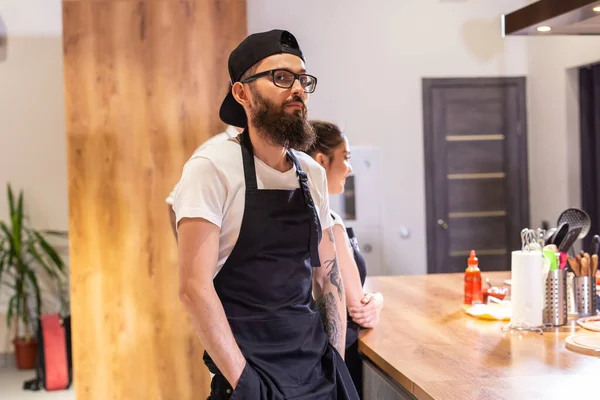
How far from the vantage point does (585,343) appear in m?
2.03

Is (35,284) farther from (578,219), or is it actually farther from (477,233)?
(578,219)

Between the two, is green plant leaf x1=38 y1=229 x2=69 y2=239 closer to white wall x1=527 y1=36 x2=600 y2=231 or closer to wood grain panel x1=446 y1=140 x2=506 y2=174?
wood grain panel x1=446 y1=140 x2=506 y2=174

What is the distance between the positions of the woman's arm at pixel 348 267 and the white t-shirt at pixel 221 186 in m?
0.47

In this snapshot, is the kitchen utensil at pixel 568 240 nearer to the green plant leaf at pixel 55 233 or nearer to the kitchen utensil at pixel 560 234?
the kitchen utensil at pixel 560 234

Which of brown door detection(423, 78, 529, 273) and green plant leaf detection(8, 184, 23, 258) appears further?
brown door detection(423, 78, 529, 273)

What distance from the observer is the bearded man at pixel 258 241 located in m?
1.65

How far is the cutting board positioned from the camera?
6.46ft

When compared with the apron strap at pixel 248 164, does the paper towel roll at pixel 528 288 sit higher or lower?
lower

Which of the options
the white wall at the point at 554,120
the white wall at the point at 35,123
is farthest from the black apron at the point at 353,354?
the white wall at the point at 35,123

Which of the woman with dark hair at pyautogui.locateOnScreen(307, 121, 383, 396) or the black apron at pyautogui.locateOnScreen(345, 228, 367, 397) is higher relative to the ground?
the woman with dark hair at pyautogui.locateOnScreen(307, 121, 383, 396)

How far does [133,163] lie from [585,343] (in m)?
2.66

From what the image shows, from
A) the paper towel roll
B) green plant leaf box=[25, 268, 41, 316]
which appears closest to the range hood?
the paper towel roll

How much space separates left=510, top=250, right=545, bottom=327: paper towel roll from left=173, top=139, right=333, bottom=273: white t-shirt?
33.0 inches

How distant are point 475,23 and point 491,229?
65.8 inches
